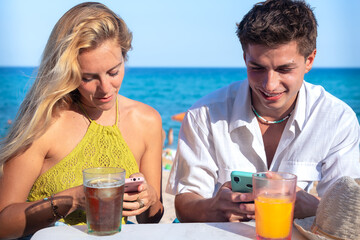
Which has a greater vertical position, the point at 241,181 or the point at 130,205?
the point at 241,181

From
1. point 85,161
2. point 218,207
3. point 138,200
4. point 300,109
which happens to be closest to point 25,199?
point 85,161

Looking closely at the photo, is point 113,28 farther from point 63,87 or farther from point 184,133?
point 184,133

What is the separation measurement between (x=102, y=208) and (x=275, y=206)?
1.99ft

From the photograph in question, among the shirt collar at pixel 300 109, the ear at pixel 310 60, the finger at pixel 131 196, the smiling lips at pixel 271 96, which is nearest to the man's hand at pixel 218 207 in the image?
the finger at pixel 131 196

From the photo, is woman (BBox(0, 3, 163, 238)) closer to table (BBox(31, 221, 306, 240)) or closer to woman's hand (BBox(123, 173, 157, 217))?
woman's hand (BBox(123, 173, 157, 217))

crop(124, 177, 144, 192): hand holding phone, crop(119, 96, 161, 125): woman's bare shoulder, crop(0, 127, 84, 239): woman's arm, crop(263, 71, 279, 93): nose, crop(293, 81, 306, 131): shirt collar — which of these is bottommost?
crop(0, 127, 84, 239): woman's arm

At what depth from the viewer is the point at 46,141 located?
7.22 ft

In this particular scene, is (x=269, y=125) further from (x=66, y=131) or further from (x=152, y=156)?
(x=66, y=131)

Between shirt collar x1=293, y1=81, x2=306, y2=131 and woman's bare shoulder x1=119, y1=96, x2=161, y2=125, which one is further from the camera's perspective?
woman's bare shoulder x1=119, y1=96, x2=161, y2=125

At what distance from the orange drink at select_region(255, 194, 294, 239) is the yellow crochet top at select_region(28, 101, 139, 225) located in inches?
43.9

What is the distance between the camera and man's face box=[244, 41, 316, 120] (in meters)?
2.07

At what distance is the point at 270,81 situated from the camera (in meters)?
2.06

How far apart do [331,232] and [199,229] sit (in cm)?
46

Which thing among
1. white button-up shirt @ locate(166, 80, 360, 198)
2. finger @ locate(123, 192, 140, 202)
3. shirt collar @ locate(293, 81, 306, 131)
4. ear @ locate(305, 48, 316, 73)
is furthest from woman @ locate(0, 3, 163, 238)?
ear @ locate(305, 48, 316, 73)
